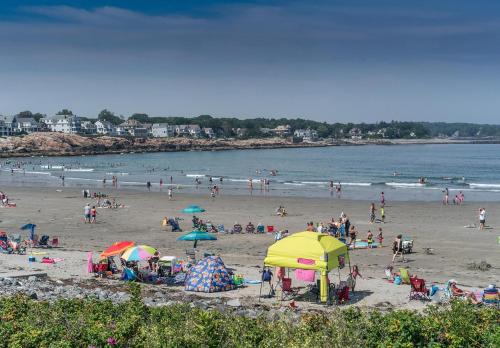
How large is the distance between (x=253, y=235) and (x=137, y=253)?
10.9 m

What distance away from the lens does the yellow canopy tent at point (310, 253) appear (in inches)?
631

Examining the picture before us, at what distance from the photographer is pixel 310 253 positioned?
52.9 feet

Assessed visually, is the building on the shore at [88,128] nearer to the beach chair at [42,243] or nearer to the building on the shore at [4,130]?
the building on the shore at [4,130]

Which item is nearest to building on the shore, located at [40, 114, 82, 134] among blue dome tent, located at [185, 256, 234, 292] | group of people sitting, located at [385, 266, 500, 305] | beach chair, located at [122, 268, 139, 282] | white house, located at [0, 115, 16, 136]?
white house, located at [0, 115, 16, 136]

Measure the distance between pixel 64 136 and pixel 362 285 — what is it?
14707 centimetres

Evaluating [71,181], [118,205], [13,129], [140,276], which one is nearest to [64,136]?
[13,129]

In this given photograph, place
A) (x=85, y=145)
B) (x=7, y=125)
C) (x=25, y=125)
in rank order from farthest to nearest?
1. (x=25, y=125)
2. (x=7, y=125)
3. (x=85, y=145)

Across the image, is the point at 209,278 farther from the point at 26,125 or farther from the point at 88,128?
the point at 88,128

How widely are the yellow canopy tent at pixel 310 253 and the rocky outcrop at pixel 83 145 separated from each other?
125m

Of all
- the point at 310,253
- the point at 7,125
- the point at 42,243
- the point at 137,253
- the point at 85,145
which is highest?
the point at 7,125

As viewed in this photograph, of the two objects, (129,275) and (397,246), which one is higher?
(397,246)

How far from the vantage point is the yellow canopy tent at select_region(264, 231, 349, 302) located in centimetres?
1603

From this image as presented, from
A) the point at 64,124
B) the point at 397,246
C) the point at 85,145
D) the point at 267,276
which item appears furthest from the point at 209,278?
the point at 64,124

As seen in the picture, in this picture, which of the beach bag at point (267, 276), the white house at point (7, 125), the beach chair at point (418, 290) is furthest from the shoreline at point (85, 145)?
the beach chair at point (418, 290)
